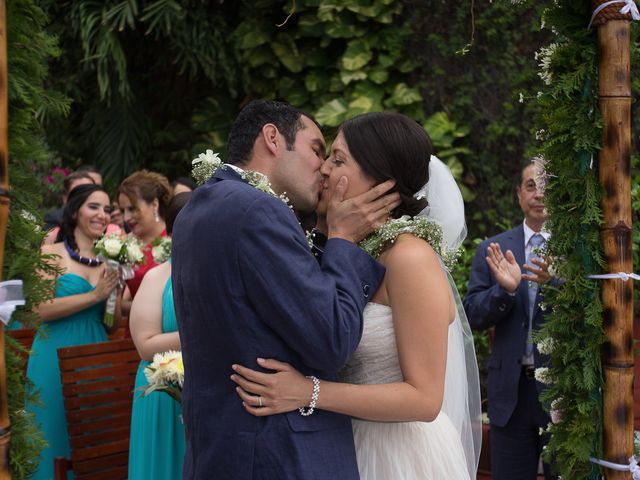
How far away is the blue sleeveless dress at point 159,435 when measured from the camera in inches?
185

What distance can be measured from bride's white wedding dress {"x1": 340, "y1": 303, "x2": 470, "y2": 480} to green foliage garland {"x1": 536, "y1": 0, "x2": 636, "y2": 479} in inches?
14.6

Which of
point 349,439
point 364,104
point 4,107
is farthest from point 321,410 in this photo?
point 364,104

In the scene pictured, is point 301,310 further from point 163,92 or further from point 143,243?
point 163,92

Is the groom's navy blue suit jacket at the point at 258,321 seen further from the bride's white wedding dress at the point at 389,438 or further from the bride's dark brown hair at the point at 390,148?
the bride's dark brown hair at the point at 390,148

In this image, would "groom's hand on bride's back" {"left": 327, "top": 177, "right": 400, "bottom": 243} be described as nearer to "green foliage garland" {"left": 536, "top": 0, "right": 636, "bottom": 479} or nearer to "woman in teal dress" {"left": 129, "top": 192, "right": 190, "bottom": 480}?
"green foliage garland" {"left": 536, "top": 0, "right": 636, "bottom": 479}

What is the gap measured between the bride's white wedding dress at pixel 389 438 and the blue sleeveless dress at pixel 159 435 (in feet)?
6.64

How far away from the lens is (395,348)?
2770mm

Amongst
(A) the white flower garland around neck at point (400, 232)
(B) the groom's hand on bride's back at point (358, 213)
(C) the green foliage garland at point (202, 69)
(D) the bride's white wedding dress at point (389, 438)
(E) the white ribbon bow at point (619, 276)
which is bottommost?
(D) the bride's white wedding dress at point (389, 438)

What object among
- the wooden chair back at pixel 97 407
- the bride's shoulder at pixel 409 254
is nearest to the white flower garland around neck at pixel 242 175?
the bride's shoulder at pixel 409 254

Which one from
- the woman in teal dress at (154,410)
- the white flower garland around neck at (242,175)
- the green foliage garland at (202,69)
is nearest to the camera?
the white flower garland around neck at (242,175)

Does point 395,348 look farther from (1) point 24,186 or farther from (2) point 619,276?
(1) point 24,186

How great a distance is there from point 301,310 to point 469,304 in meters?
2.89

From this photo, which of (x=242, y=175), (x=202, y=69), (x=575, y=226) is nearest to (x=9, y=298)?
(x=242, y=175)

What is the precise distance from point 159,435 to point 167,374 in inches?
26.6
